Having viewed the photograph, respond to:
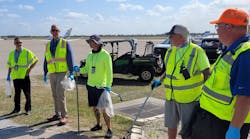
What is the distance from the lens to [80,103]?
833cm

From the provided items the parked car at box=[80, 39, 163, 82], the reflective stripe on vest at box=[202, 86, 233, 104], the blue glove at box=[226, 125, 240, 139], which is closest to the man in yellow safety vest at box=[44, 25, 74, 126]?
the reflective stripe on vest at box=[202, 86, 233, 104]

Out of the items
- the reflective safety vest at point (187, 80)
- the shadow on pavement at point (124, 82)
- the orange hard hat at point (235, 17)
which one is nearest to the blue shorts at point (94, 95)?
the reflective safety vest at point (187, 80)

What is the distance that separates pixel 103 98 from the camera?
542cm

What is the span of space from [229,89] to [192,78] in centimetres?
135

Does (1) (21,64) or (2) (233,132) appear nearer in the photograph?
(2) (233,132)

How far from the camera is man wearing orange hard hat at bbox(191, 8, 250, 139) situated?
2.40 m

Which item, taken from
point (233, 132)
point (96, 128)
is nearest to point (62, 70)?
point (96, 128)

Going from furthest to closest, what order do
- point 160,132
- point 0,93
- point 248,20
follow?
point 0,93 → point 160,132 → point 248,20

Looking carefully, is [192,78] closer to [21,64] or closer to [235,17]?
[235,17]

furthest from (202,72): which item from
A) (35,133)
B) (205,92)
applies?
(35,133)

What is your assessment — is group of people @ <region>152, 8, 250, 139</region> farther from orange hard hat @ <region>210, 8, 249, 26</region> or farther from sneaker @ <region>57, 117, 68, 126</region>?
sneaker @ <region>57, 117, 68, 126</region>

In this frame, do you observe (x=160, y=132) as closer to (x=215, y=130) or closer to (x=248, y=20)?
(x=215, y=130)

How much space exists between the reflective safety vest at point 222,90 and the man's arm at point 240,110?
199 mm

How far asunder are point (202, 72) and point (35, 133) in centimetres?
359
